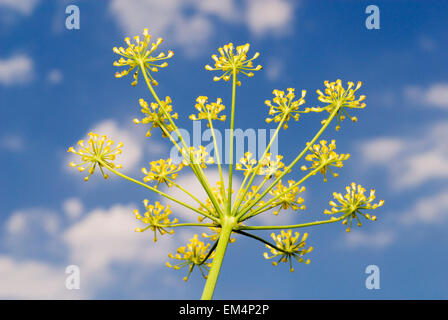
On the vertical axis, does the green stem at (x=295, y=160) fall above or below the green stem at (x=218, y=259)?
above

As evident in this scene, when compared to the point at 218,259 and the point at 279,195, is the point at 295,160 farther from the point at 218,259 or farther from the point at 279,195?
the point at 218,259

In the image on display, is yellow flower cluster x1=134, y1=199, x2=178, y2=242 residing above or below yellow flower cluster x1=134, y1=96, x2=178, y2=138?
below

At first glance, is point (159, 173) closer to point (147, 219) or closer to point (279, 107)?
point (147, 219)

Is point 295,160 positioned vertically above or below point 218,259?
above

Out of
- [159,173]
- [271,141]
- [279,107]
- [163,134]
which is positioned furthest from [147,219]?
[279,107]

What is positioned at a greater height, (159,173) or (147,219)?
(159,173)

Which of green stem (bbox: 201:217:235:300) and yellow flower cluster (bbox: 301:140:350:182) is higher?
yellow flower cluster (bbox: 301:140:350:182)

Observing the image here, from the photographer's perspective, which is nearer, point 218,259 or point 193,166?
point 218,259
